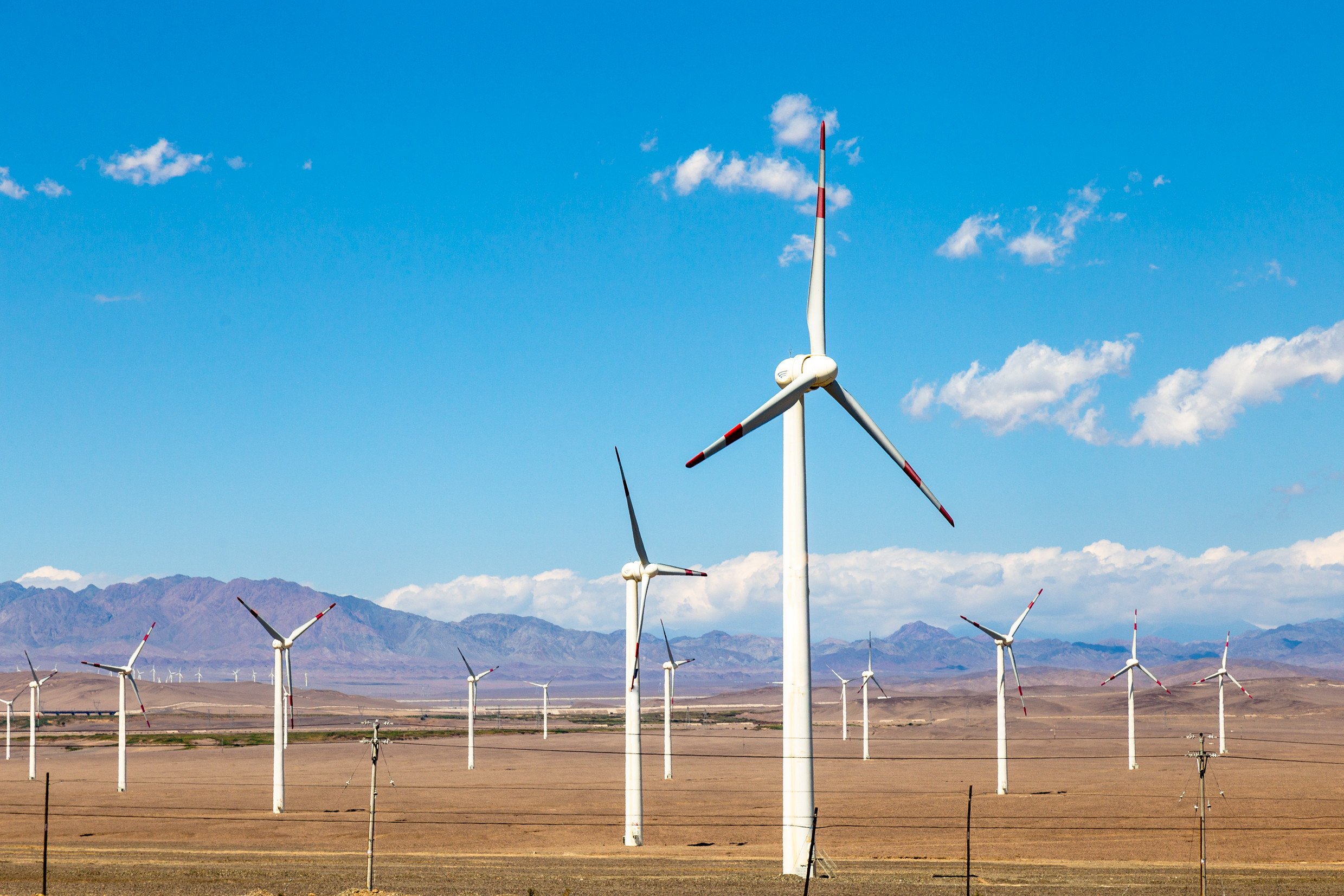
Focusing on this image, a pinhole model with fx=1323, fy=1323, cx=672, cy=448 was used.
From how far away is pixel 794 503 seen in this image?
1797 inches

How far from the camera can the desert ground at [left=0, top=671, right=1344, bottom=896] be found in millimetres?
51719

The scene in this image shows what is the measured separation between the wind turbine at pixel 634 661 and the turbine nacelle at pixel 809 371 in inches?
658

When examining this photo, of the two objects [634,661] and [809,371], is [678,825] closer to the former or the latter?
[634,661]

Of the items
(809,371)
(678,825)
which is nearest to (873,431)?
(809,371)

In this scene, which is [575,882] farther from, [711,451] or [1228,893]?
[1228,893]

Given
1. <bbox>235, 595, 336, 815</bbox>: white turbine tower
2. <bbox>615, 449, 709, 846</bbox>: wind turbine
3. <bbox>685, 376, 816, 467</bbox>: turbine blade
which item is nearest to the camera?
<bbox>685, 376, 816, 467</bbox>: turbine blade

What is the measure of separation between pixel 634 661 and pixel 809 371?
71.5ft

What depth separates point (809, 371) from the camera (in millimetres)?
45312

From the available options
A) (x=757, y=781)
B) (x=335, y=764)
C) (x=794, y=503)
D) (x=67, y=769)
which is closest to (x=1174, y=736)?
(x=757, y=781)

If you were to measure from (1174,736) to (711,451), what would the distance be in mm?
152510

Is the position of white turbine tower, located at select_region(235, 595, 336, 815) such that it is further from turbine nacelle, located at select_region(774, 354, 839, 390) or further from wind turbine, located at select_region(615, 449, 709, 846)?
turbine nacelle, located at select_region(774, 354, 839, 390)

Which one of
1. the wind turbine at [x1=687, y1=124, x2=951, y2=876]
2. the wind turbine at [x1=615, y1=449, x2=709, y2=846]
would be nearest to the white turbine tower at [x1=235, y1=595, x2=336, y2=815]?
the wind turbine at [x1=615, y1=449, x2=709, y2=846]

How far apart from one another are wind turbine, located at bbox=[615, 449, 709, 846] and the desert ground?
1.93 metres

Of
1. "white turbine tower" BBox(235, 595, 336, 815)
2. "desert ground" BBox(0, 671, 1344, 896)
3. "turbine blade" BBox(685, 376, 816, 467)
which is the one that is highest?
"turbine blade" BBox(685, 376, 816, 467)
